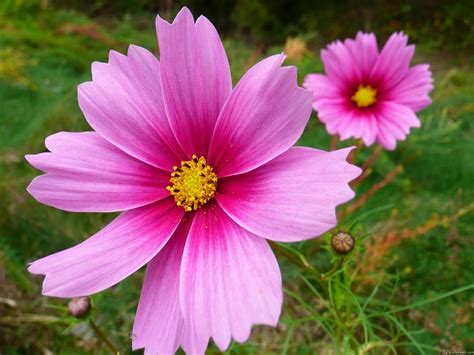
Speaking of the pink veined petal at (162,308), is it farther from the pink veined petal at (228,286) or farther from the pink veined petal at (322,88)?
the pink veined petal at (322,88)

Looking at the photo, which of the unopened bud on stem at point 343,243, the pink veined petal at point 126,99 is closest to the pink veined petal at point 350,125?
the unopened bud on stem at point 343,243

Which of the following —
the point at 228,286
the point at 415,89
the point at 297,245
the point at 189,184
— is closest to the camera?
the point at 228,286

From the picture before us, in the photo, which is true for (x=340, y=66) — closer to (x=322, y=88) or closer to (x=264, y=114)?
(x=322, y=88)

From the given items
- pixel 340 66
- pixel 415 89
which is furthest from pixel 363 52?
pixel 415 89

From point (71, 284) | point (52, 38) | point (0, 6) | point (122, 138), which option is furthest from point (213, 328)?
point (0, 6)

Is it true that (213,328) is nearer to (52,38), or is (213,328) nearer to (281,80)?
(281,80)
